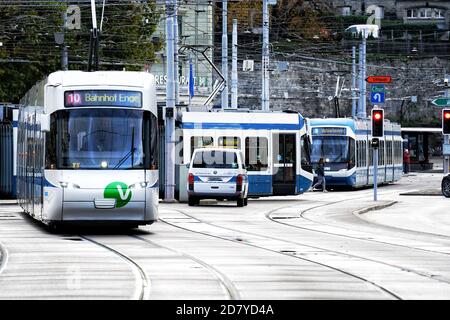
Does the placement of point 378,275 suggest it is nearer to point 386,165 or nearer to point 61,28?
point 386,165

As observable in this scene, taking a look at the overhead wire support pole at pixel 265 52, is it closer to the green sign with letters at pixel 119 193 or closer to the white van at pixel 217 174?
the white van at pixel 217 174

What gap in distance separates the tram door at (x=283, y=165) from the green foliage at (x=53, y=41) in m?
23.6

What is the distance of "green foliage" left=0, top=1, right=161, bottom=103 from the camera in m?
73.2

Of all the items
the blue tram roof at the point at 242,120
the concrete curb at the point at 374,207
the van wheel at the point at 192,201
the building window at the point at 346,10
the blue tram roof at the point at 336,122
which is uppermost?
the building window at the point at 346,10

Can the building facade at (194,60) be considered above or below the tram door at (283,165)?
Result: above

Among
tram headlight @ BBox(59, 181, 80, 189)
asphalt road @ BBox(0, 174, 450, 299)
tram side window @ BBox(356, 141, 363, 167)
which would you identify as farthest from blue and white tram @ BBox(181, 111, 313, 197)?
tram headlight @ BBox(59, 181, 80, 189)

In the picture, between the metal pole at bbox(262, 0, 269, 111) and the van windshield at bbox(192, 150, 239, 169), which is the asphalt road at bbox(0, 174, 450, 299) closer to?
the van windshield at bbox(192, 150, 239, 169)

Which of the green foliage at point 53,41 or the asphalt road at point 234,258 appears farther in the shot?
the green foliage at point 53,41

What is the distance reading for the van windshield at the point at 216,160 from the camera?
4219 cm

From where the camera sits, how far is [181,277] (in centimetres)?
1833

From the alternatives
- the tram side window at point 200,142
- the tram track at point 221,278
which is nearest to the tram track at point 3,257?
the tram track at point 221,278

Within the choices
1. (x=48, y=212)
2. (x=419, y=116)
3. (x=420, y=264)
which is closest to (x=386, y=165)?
(x=48, y=212)

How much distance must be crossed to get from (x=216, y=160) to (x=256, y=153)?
4.48m

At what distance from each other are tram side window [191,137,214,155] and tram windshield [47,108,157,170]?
60.3ft
